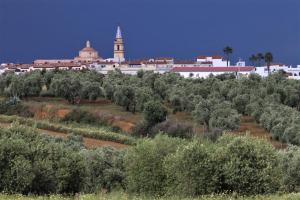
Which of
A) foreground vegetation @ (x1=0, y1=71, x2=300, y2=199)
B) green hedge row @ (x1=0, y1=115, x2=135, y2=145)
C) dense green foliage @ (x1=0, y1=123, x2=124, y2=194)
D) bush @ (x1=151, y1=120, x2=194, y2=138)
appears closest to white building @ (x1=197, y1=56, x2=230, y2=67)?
bush @ (x1=151, y1=120, x2=194, y2=138)

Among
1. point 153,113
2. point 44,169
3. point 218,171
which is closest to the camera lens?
point 218,171

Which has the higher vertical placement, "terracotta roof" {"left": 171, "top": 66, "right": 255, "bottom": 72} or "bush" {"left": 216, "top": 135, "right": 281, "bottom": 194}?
"terracotta roof" {"left": 171, "top": 66, "right": 255, "bottom": 72}

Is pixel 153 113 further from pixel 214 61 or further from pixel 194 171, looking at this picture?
pixel 214 61

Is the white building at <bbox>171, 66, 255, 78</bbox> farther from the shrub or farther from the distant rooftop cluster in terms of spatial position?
the shrub

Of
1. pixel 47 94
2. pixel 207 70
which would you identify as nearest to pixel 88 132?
pixel 47 94

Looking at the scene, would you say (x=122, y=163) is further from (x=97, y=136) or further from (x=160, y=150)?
(x=97, y=136)

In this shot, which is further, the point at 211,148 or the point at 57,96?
the point at 57,96

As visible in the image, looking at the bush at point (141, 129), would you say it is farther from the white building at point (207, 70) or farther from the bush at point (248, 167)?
the white building at point (207, 70)

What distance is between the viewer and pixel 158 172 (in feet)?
113

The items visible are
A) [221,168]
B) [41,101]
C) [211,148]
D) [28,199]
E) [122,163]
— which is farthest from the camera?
[41,101]

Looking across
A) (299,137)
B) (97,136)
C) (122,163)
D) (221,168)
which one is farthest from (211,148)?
(97,136)

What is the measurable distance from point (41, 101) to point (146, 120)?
26768 mm

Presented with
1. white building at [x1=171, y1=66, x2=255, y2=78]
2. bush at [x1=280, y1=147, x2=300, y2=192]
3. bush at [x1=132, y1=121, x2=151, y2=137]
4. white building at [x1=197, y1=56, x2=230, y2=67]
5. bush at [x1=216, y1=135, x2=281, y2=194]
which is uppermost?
white building at [x1=197, y1=56, x2=230, y2=67]

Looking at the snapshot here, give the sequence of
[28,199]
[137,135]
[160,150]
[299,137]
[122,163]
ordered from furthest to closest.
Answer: [137,135] < [299,137] < [122,163] < [160,150] < [28,199]
